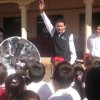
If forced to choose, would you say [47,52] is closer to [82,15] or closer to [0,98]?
[82,15]

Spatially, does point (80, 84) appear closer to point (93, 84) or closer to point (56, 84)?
point (56, 84)

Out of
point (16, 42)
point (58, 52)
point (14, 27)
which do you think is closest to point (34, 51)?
point (16, 42)

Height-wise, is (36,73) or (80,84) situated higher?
(36,73)

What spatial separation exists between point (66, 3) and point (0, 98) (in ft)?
23.8

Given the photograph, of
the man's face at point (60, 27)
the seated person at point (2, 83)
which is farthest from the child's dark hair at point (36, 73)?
the man's face at point (60, 27)

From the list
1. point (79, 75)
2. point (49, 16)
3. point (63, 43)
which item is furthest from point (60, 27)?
point (49, 16)

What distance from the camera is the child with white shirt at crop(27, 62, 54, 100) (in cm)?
190

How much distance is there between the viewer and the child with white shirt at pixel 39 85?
190 centimetres

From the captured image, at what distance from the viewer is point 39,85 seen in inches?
77.9

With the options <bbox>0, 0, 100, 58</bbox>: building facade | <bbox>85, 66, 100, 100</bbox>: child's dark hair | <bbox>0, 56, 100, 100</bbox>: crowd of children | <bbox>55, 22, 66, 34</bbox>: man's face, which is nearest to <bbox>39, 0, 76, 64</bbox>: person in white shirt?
<bbox>55, 22, 66, 34</bbox>: man's face

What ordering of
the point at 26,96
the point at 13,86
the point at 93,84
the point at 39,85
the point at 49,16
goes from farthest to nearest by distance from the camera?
the point at 49,16 → the point at 39,85 → the point at 13,86 → the point at 26,96 → the point at 93,84

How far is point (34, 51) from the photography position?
358 cm

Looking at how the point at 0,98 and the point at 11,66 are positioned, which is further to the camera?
the point at 11,66

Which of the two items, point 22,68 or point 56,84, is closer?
point 56,84
